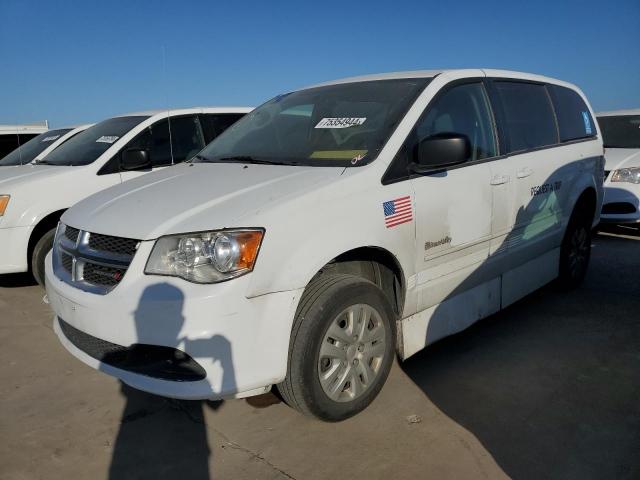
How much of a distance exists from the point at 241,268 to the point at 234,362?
15.8 inches

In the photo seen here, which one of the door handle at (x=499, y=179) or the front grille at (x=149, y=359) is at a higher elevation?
the door handle at (x=499, y=179)

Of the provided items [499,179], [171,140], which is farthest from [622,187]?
[171,140]

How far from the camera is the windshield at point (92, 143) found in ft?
17.9

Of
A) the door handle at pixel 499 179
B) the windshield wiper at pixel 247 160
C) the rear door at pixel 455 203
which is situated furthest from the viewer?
the door handle at pixel 499 179

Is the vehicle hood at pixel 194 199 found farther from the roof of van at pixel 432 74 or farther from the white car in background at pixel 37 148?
the white car in background at pixel 37 148

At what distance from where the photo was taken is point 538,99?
13.8 feet

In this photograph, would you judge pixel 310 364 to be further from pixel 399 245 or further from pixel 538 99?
pixel 538 99

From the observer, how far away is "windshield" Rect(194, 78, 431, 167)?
2.96 m

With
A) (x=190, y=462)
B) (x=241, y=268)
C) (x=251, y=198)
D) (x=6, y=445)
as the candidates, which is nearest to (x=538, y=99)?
(x=251, y=198)

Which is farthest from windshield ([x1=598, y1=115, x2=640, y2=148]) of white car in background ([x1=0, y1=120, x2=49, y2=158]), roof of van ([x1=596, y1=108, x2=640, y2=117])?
white car in background ([x1=0, y1=120, x2=49, y2=158])

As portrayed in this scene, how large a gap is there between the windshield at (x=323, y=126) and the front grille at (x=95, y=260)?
104cm

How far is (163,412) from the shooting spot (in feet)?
9.51

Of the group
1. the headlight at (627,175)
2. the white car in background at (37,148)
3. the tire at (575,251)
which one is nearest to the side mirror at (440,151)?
the tire at (575,251)

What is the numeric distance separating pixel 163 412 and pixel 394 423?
4.10 feet
